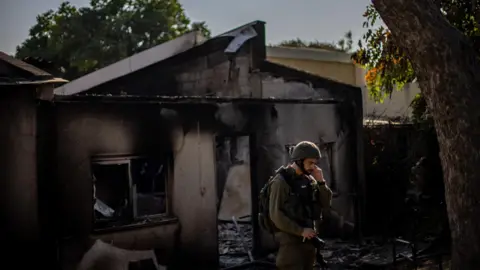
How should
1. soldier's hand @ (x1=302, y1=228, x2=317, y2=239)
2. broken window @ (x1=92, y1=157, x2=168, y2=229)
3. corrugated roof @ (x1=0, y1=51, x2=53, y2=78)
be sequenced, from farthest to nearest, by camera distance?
1. broken window @ (x1=92, y1=157, x2=168, y2=229)
2. corrugated roof @ (x1=0, y1=51, x2=53, y2=78)
3. soldier's hand @ (x1=302, y1=228, x2=317, y2=239)

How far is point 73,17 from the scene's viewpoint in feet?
113

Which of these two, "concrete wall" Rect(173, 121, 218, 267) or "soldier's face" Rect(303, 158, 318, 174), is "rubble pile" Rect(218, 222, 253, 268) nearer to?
"concrete wall" Rect(173, 121, 218, 267)

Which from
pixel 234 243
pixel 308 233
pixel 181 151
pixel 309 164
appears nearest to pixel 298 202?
pixel 308 233

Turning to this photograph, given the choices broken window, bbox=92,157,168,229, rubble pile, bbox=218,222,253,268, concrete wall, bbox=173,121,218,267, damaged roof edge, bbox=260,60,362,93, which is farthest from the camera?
damaged roof edge, bbox=260,60,362,93

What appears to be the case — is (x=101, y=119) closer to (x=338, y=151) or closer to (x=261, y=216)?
(x=261, y=216)

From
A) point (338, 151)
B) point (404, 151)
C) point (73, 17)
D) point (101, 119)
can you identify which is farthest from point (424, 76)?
point (73, 17)

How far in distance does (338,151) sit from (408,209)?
2074mm

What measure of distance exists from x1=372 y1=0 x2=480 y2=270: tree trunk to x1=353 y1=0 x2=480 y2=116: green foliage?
4240mm

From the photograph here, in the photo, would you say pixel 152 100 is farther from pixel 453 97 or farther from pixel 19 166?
pixel 453 97

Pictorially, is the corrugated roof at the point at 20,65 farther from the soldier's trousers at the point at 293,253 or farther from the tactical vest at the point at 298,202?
the soldier's trousers at the point at 293,253

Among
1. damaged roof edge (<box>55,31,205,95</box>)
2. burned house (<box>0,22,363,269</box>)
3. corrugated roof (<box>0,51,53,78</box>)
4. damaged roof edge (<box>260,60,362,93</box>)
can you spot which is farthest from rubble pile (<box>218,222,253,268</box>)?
damaged roof edge (<box>55,31,205,95</box>)

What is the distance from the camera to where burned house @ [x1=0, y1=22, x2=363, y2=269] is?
8766mm

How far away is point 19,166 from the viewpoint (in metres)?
8.25

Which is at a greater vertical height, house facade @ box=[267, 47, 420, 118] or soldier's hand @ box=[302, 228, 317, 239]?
house facade @ box=[267, 47, 420, 118]
